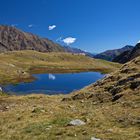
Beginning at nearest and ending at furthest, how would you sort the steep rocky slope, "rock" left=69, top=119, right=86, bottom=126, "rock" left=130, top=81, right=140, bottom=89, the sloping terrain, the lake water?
the sloping terrain
"rock" left=69, top=119, right=86, bottom=126
the steep rocky slope
"rock" left=130, top=81, right=140, bottom=89
the lake water

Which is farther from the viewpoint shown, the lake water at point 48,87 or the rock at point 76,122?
the lake water at point 48,87

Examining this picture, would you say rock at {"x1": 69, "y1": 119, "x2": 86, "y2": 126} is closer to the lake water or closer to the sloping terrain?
the sloping terrain

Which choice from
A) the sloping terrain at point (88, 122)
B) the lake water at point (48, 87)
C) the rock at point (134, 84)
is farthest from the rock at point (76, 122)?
the lake water at point (48, 87)

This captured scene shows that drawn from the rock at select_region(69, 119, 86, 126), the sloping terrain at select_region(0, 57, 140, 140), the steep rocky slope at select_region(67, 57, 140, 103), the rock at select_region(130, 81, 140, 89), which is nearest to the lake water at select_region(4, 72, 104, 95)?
the steep rocky slope at select_region(67, 57, 140, 103)

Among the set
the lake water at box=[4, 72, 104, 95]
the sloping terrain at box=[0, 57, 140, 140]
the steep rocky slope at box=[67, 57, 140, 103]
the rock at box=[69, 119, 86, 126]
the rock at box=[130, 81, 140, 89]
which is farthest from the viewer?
the lake water at box=[4, 72, 104, 95]

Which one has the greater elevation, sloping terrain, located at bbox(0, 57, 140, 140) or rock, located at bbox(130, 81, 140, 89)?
rock, located at bbox(130, 81, 140, 89)

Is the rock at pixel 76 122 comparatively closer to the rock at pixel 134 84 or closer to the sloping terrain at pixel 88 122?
the sloping terrain at pixel 88 122

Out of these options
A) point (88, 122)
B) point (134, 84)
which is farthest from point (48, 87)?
point (88, 122)

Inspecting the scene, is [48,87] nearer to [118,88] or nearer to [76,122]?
[118,88]

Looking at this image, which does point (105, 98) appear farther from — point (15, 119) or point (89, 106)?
point (15, 119)

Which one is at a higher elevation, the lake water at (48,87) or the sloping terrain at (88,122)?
the lake water at (48,87)

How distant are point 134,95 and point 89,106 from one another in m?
4.94

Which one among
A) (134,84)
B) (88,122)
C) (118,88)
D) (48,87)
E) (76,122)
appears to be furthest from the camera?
(48,87)

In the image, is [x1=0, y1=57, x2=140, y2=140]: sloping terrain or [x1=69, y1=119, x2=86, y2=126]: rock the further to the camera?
[x1=69, y1=119, x2=86, y2=126]: rock
